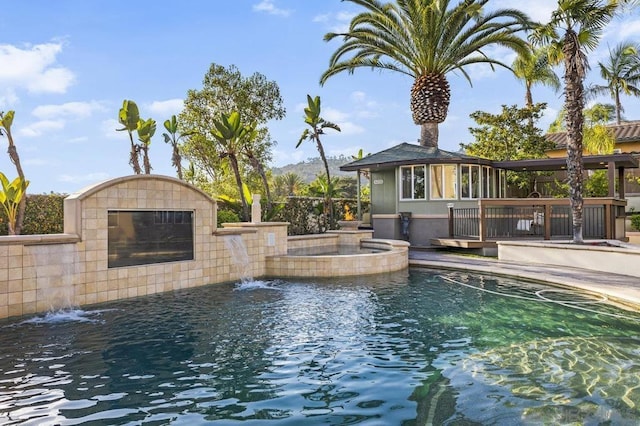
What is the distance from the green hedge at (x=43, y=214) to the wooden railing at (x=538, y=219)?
14.9 meters

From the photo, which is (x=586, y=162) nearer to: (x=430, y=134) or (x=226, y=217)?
(x=430, y=134)

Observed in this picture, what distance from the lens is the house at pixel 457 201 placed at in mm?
15633

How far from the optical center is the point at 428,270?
42.8ft

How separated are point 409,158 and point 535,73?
12415mm

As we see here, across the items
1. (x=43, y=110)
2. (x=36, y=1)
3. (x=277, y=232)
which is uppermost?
(x=36, y=1)

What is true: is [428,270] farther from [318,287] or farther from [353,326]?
[353,326]

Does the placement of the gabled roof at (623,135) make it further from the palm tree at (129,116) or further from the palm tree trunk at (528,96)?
the palm tree at (129,116)

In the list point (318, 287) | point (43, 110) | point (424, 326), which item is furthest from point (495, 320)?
point (43, 110)

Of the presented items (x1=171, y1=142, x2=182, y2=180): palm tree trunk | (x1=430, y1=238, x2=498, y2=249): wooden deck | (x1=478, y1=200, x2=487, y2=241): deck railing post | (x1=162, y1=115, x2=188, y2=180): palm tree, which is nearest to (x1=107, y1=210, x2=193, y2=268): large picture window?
(x1=430, y1=238, x2=498, y2=249): wooden deck

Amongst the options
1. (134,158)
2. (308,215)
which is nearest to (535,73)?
(308,215)

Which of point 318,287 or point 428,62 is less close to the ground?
point 428,62

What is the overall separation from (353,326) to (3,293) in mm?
6107

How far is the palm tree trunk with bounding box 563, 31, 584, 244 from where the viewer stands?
13055 millimetres

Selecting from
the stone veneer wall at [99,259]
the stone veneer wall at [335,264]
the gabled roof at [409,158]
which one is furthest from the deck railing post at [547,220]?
the stone veneer wall at [99,259]
